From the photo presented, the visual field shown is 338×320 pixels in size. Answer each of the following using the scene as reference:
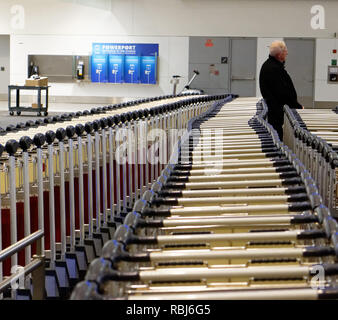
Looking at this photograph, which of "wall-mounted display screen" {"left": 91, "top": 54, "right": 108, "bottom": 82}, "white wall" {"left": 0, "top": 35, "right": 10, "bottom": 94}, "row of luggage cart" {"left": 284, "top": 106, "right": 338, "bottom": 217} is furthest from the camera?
"white wall" {"left": 0, "top": 35, "right": 10, "bottom": 94}

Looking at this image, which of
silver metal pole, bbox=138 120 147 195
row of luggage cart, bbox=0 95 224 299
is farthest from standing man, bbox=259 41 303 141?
silver metal pole, bbox=138 120 147 195

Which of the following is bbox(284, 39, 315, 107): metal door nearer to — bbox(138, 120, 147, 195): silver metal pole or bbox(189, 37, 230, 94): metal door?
bbox(189, 37, 230, 94): metal door

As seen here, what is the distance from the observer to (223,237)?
1.91 m

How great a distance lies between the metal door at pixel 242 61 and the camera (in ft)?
69.0

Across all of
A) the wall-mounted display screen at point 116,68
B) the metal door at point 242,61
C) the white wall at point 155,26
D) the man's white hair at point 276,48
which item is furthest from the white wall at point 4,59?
the man's white hair at point 276,48

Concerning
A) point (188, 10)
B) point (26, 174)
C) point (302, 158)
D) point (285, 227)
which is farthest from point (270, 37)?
point (285, 227)

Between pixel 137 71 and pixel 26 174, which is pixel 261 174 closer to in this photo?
pixel 26 174

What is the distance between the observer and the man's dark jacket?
7875 millimetres

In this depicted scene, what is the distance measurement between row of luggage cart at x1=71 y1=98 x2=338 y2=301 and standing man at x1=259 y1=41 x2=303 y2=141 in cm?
463

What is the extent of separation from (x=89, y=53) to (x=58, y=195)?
16728 mm

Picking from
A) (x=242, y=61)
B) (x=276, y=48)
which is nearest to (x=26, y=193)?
(x=276, y=48)

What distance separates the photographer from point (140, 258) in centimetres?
173

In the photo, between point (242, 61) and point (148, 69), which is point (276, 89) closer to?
point (242, 61)
